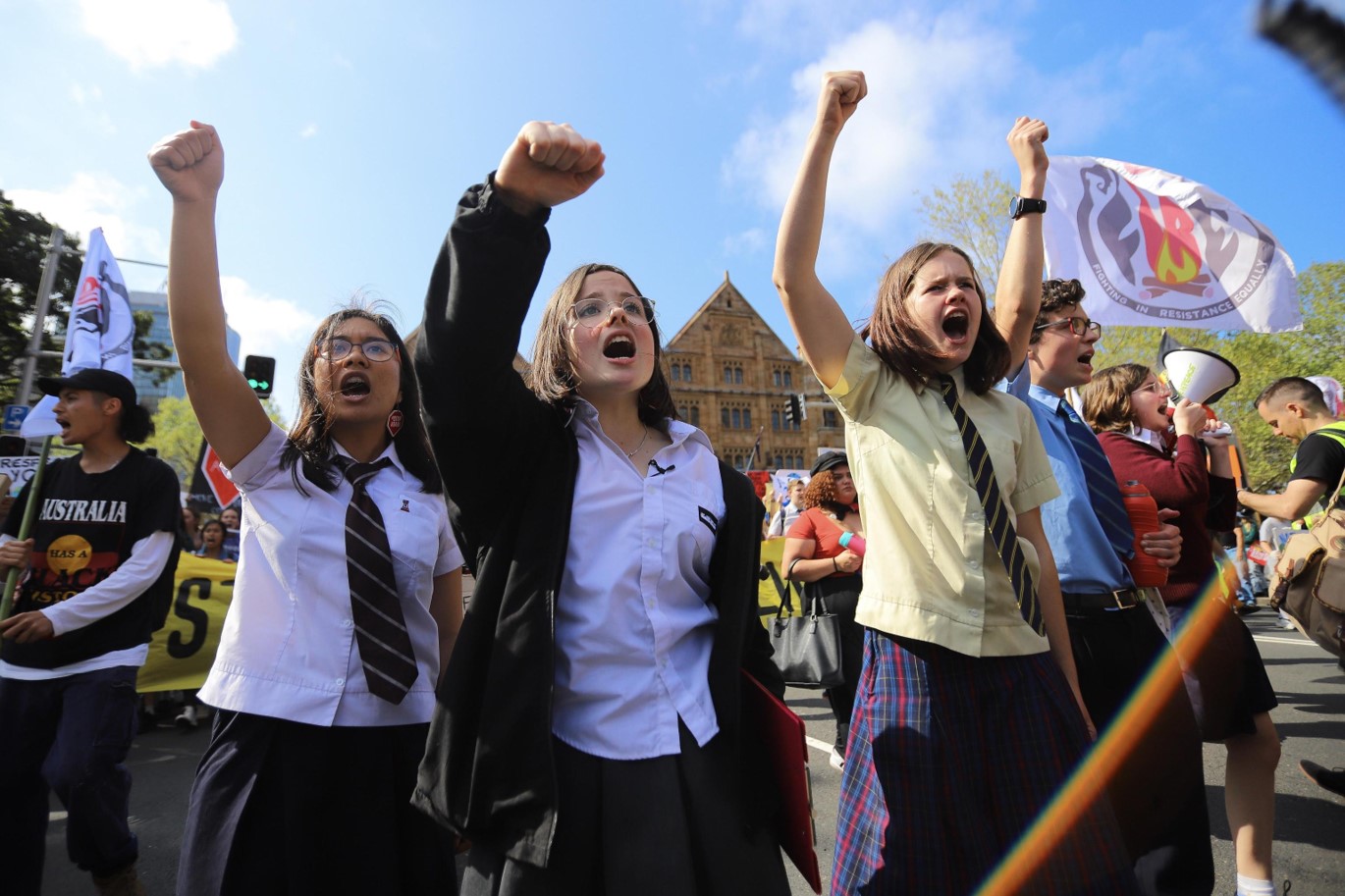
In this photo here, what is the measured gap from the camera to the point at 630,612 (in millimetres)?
1512

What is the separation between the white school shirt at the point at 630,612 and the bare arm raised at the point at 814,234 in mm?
584

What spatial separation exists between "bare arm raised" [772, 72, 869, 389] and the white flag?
4483 mm

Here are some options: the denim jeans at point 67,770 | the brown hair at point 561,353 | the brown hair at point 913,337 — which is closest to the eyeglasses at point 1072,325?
the brown hair at point 913,337

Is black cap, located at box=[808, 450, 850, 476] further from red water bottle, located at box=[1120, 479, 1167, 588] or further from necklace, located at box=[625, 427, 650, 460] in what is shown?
necklace, located at box=[625, 427, 650, 460]

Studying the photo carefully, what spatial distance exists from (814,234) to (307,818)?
1.81 m

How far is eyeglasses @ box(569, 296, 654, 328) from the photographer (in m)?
1.73

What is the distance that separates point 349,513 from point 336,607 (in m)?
0.25

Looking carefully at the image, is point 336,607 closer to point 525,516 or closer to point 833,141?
point 525,516

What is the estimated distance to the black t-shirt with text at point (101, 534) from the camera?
3.29 metres

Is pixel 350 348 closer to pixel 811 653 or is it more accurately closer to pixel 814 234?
pixel 814 234

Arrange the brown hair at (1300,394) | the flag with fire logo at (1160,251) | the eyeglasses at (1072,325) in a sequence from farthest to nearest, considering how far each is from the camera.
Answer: the flag with fire logo at (1160,251) → the brown hair at (1300,394) → the eyeglasses at (1072,325)

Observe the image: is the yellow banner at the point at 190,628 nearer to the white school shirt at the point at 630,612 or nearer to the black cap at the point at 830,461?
the black cap at the point at 830,461

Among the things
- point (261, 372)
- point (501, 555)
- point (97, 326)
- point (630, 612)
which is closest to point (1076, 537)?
point (630, 612)

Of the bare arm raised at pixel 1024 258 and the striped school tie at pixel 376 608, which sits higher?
the bare arm raised at pixel 1024 258
